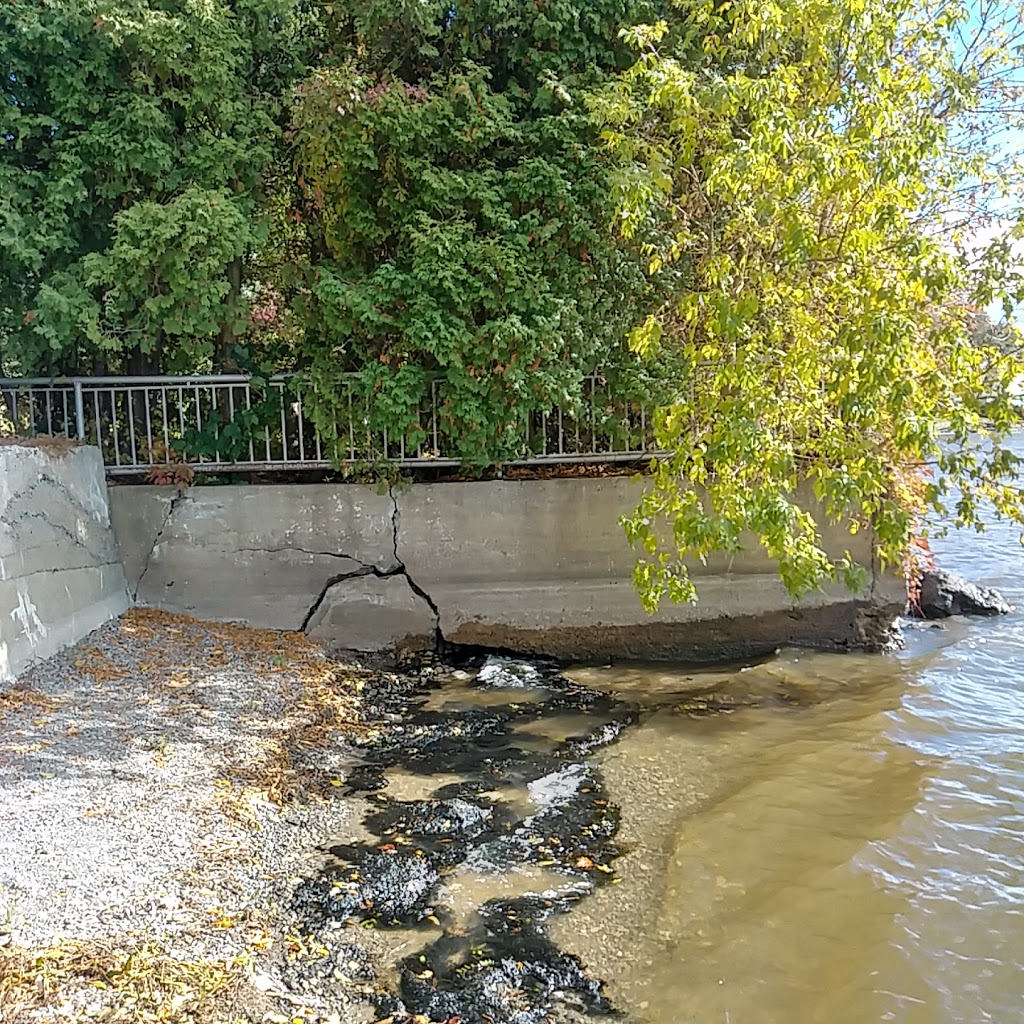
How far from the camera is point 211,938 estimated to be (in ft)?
9.91

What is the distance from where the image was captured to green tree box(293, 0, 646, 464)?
6488 millimetres

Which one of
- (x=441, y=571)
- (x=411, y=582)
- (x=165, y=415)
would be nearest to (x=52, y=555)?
(x=165, y=415)

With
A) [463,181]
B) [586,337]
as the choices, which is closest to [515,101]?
[463,181]

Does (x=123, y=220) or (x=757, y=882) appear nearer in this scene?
(x=757, y=882)

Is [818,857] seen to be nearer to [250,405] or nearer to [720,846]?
[720,846]

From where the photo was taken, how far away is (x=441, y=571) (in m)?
7.19

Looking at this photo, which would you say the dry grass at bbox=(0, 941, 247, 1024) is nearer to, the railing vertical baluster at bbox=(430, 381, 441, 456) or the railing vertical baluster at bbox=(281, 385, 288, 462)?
the railing vertical baluster at bbox=(430, 381, 441, 456)

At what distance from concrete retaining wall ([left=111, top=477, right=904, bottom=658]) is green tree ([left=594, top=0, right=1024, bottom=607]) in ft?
3.64

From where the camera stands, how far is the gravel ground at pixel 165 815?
277 centimetres

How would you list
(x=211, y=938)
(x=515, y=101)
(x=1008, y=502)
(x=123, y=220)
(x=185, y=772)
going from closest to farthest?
1. (x=211, y=938)
2. (x=185, y=772)
3. (x=1008, y=502)
4. (x=123, y=220)
5. (x=515, y=101)

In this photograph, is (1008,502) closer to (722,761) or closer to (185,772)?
(722,761)

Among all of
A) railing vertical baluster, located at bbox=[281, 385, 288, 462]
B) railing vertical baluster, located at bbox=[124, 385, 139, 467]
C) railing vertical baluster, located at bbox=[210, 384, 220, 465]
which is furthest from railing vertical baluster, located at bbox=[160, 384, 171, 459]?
railing vertical baluster, located at bbox=[281, 385, 288, 462]

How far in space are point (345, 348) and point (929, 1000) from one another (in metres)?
5.76

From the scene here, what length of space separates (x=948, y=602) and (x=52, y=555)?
7904mm
